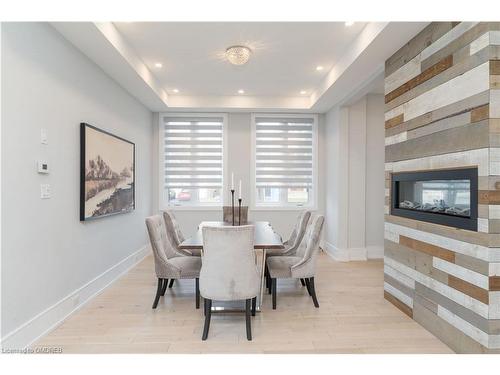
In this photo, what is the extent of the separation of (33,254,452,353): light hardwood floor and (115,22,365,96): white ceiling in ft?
9.33

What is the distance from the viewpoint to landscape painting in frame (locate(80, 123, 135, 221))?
3.04m

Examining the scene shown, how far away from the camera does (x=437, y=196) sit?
2.49 metres

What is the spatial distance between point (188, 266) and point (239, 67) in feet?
8.77

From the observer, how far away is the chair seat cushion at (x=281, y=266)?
2.99 m

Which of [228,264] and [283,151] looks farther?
[283,151]

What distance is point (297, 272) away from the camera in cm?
298

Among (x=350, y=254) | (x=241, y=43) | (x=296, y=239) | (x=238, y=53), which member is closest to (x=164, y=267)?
(x=296, y=239)

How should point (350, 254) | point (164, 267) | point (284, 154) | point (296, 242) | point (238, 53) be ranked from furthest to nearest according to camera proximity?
1. point (284, 154)
2. point (350, 254)
3. point (296, 242)
4. point (238, 53)
5. point (164, 267)

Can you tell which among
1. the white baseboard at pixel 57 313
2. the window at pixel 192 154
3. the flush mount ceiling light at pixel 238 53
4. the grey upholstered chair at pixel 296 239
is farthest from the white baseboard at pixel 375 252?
the white baseboard at pixel 57 313

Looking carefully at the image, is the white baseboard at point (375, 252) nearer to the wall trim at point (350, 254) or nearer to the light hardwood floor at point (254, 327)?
the wall trim at point (350, 254)

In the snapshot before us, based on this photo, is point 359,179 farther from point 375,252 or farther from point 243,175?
point 243,175

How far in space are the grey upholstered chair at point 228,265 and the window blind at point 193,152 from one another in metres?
3.47
